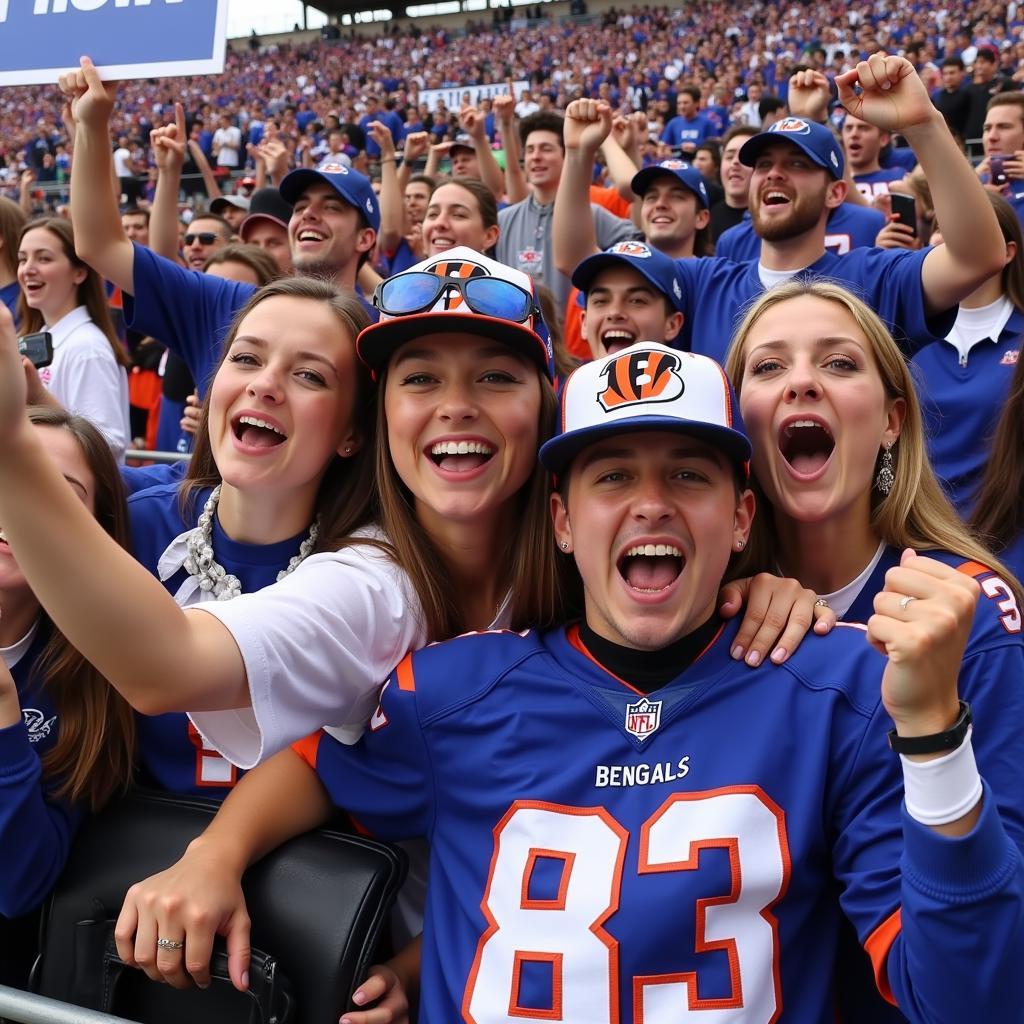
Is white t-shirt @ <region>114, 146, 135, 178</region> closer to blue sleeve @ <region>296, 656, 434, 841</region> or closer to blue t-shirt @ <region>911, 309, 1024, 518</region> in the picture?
blue t-shirt @ <region>911, 309, 1024, 518</region>

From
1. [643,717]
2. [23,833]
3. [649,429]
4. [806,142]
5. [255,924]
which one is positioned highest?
[806,142]

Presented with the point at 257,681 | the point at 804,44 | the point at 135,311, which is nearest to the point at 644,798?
the point at 257,681

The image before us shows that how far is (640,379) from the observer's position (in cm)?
183

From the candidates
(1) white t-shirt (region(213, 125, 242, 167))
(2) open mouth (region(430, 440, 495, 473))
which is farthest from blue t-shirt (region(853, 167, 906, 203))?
(1) white t-shirt (region(213, 125, 242, 167))

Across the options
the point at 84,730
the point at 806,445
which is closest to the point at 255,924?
the point at 84,730

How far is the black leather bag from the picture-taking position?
1701mm

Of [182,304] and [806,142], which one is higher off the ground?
[806,142]

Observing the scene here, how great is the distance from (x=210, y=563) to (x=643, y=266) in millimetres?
2213

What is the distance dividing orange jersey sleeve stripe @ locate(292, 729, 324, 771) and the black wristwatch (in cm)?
104

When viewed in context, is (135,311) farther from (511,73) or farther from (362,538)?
(511,73)

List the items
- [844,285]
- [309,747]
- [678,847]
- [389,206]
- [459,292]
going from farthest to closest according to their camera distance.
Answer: [389,206] < [844,285] < [459,292] < [309,747] < [678,847]

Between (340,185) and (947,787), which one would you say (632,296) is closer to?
(340,185)

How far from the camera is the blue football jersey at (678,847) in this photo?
137 centimetres

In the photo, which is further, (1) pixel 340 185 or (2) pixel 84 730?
(1) pixel 340 185
